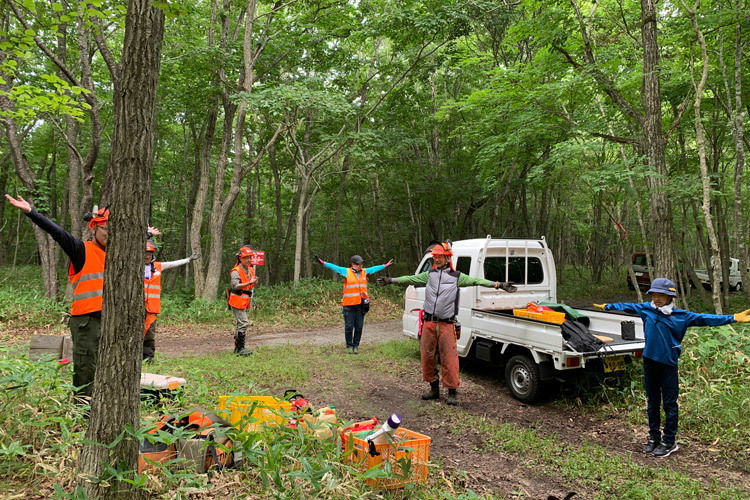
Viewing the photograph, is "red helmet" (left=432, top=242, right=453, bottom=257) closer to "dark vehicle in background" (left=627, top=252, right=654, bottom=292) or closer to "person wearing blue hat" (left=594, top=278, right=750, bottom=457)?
"person wearing blue hat" (left=594, top=278, right=750, bottom=457)

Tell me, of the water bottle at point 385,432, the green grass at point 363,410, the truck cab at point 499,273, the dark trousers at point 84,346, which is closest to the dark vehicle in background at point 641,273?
the green grass at point 363,410

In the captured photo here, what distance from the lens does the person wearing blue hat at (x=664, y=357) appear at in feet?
15.0

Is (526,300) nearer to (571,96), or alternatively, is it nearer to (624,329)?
(624,329)

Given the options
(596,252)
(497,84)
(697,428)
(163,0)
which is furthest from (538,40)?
(596,252)

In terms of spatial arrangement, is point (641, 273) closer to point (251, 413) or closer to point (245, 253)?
point (245, 253)

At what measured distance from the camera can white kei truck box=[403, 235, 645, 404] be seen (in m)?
5.60

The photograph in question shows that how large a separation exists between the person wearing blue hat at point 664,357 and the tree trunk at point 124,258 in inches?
190

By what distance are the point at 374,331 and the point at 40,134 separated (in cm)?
1916

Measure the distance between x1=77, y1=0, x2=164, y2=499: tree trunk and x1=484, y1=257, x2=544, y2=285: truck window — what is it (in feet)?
19.2

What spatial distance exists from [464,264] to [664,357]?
3.53 metres

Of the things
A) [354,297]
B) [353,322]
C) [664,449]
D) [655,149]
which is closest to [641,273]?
[655,149]

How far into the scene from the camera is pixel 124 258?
2.54m

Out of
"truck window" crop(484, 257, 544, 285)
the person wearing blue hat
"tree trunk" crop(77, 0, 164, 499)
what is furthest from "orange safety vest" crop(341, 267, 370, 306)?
"tree trunk" crop(77, 0, 164, 499)

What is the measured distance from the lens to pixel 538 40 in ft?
30.6
